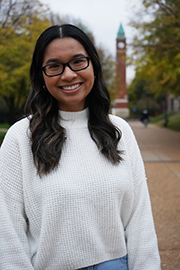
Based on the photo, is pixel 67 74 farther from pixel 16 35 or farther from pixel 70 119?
pixel 16 35

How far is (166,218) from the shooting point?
16.7 feet

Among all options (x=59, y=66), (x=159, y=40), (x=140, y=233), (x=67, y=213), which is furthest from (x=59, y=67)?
(x=159, y=40)

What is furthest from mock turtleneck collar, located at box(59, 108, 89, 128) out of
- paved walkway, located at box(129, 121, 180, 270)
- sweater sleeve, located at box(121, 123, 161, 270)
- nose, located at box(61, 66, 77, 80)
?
paved walkway, located at box(129, 121, 180, 270)

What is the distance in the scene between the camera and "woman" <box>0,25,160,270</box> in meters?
1.69

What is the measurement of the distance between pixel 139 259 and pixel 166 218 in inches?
136

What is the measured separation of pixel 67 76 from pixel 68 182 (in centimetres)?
56

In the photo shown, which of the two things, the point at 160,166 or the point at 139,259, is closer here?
the point at 139,259

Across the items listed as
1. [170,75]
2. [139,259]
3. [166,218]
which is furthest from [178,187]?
[170,75]

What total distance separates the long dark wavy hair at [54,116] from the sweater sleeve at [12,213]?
12cm

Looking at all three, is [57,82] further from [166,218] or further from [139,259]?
[166,218]

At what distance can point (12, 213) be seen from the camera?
169cm

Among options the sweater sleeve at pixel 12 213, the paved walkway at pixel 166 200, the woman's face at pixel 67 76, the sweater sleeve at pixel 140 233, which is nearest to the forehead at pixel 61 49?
the woman's face at pixel 67 76

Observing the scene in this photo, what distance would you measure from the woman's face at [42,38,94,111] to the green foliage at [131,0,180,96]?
10.3 m

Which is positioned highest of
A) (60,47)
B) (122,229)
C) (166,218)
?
(60,47)
